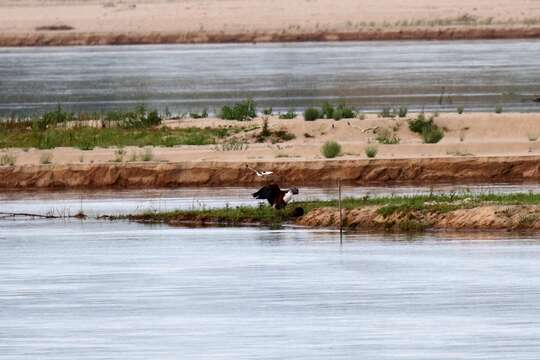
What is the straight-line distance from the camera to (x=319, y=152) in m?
35.6

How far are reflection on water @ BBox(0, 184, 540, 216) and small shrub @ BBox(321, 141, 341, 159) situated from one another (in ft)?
9.49

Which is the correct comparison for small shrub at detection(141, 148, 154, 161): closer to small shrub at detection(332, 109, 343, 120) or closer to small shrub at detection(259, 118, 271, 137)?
small shrub at detection(259, 118, 271, 137)

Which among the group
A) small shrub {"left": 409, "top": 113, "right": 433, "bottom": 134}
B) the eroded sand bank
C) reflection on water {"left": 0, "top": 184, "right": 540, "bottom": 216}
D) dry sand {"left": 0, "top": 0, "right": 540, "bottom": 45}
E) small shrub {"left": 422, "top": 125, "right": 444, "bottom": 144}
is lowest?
reflection on water {"left": 0, "top": 184, "right": 540, "bottom": 216}

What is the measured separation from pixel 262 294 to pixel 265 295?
0.10 meters

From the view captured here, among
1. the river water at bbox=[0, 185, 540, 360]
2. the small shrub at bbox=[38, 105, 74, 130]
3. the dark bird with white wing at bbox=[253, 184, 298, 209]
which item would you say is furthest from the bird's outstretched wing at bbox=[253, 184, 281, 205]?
the small shrub at bbox=[38, 105, 74, 130]

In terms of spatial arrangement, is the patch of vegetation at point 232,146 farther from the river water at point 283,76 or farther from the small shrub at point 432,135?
the river water at point 283,76

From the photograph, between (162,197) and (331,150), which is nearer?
(162,197)

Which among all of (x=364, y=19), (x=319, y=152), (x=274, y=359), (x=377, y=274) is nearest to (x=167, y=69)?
(x=364, y=19)

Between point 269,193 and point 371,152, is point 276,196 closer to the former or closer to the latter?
point 269,193

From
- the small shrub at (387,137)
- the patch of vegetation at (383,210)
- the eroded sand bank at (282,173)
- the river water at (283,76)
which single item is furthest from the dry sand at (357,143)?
the river water at (283,76)

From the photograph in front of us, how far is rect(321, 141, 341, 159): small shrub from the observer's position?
114 ft

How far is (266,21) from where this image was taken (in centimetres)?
11806

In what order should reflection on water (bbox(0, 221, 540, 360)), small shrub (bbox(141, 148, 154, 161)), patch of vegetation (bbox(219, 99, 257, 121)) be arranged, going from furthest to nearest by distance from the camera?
patch of vegetation (bbox(219, 99, 257, 121)) < small shrub (bbox(141, 148, 154, 161)) < reflection on water (bbox(0, 221, 540, 360))

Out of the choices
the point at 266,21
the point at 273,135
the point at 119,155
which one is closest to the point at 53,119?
the point at 273,135
